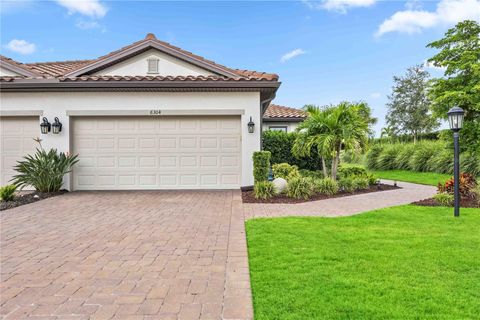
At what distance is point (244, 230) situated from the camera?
18.7ft

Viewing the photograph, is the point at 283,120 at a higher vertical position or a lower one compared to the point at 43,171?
higher

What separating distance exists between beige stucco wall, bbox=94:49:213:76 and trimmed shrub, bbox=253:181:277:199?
536 cm

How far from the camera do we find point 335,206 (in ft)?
26.9

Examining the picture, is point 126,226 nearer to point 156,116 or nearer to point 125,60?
point 156,116

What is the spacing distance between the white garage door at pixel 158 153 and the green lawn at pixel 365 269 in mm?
5448

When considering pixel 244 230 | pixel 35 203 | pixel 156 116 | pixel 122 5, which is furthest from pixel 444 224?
pixel 122 5

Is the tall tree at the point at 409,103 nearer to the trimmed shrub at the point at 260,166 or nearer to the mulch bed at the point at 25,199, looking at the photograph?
the trimmed shrub at the point at 260,166

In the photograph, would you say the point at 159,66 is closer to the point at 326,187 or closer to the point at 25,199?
the point at 25,199

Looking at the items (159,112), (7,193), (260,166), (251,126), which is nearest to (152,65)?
(159,112)

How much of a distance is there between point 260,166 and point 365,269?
664 cm

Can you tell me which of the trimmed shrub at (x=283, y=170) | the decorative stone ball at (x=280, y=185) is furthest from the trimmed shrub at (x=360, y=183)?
the decorative stone ball at (x=280, y=185)

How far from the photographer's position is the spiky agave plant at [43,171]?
33.2 feet

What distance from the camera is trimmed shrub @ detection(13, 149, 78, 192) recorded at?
10112mm

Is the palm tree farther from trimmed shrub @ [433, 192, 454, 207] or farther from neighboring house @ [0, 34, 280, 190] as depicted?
trimmed shrub @ [433, 192, 454, 207]
